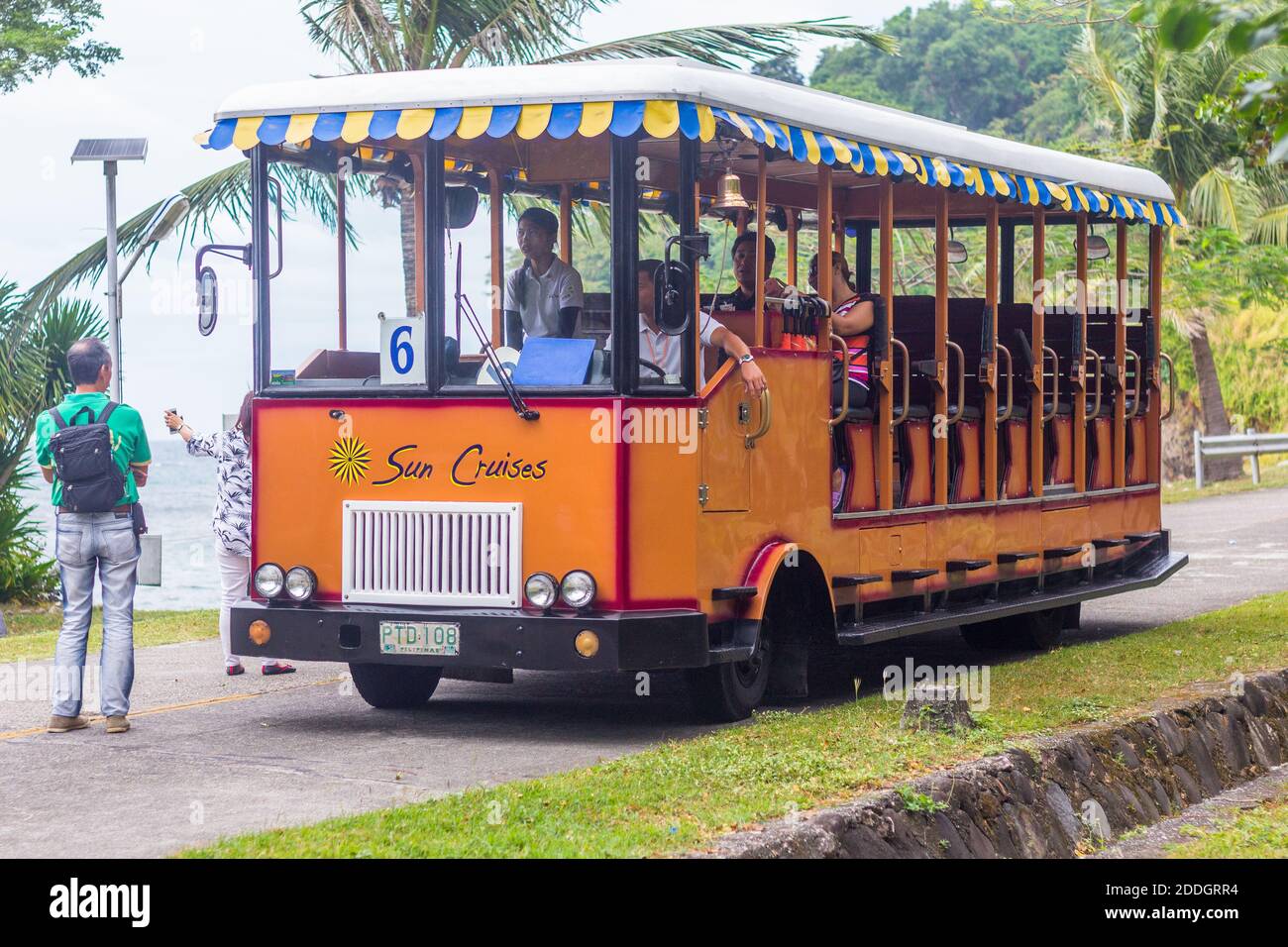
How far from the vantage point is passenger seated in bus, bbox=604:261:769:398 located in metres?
9.52

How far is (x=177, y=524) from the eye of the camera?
73.8m

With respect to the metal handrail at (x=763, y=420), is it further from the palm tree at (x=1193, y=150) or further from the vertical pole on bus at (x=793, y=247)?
the palm tree at (x=1193, y=150)

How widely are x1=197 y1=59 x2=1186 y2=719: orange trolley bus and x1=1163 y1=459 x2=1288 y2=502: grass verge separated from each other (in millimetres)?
18999

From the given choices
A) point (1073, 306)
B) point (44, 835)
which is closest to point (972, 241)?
point (1073, 306)

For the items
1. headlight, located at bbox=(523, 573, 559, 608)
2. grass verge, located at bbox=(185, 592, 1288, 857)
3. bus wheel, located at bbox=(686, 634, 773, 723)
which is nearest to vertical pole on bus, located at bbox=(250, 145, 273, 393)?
headlight, located at bbox=(523, 573, 559, 608)

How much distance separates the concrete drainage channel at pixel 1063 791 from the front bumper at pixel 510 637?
168 centimetres

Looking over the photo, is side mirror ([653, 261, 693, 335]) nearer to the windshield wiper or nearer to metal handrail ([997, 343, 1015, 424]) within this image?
the windshield wiper

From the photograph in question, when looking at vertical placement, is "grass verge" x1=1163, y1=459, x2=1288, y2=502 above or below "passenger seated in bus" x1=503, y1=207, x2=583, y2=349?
below

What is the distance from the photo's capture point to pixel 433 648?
377 inches

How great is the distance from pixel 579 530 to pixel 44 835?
3.01 m

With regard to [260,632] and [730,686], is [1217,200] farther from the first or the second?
[260,632]

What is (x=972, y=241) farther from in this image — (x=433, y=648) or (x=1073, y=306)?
(x=433, y=648)

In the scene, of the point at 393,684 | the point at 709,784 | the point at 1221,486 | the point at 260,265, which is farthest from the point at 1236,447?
the point at 709,784

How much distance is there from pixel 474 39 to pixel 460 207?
8.59 m
